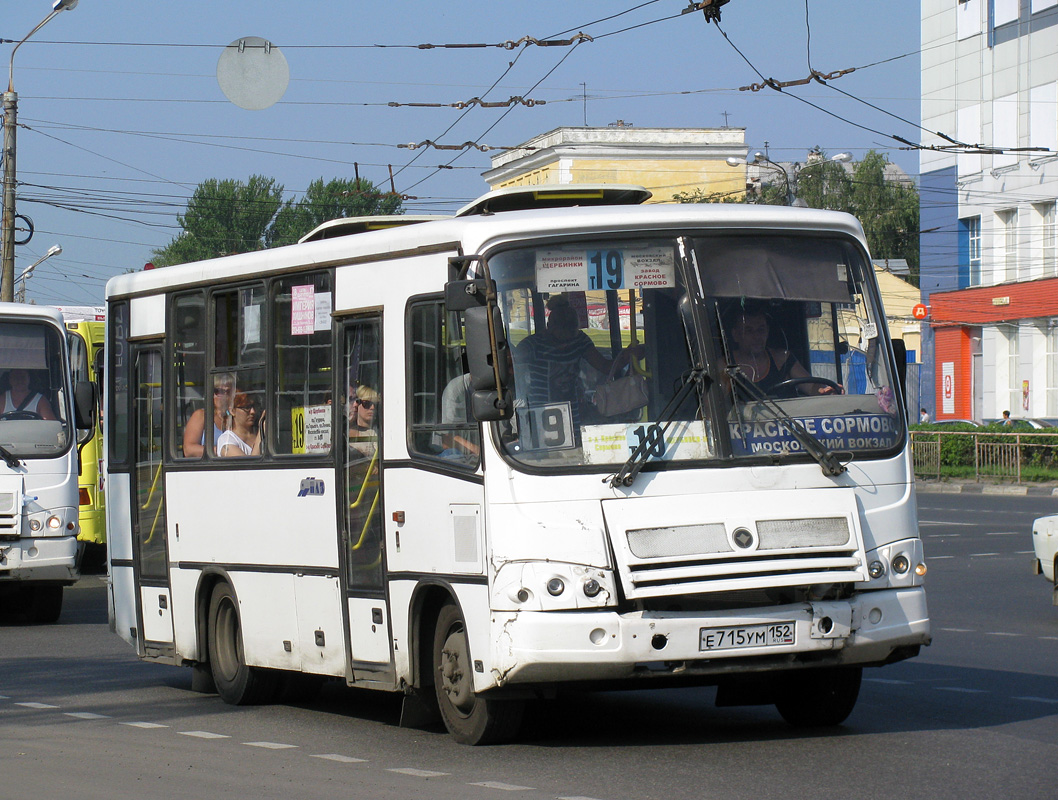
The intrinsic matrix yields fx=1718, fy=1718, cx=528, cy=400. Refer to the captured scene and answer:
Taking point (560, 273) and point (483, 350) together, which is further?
point (560, 273)

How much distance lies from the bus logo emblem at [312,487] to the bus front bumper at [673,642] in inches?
82.7

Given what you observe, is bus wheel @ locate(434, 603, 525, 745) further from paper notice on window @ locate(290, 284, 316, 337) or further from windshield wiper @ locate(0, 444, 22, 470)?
windshield wiper @ locate(0, 444, 22, 470)

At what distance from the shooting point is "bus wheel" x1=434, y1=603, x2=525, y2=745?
859cm

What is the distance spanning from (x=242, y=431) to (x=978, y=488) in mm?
29337

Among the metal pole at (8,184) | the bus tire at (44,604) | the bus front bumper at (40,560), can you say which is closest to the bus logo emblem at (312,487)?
the bus front bumper at (40,560)

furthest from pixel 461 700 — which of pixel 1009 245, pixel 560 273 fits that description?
pixel 1009 245

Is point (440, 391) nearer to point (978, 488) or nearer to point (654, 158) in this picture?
point (978, 488)

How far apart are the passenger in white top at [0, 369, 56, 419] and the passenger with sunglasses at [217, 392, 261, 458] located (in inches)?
252

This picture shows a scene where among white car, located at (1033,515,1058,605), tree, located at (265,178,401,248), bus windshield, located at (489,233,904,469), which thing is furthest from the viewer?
tree, located at (265,178,401,248)

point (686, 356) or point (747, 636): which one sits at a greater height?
point (686, 356)

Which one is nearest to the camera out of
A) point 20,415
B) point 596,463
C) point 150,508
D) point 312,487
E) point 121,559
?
point 596,463

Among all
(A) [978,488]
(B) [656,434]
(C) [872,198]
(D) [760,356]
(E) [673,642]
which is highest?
(C) [872,198]

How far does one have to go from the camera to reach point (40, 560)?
53.7 ft

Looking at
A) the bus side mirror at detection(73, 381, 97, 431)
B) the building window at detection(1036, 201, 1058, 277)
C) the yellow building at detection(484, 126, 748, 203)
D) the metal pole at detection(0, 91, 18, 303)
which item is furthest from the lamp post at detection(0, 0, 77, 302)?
the yellow building at detection(484, 126, 748, 203)
